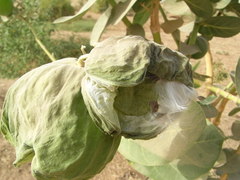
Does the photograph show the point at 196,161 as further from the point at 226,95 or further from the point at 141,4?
the point at 141,4

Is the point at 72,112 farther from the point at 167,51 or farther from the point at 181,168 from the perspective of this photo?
the point at 181,168

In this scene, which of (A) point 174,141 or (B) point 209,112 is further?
(B) point 209,112

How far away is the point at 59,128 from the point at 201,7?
0.42 metres

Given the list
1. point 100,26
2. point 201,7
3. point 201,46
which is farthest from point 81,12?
point 201,46

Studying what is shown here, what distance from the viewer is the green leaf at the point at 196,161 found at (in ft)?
1.78

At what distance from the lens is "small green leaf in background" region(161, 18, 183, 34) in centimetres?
78

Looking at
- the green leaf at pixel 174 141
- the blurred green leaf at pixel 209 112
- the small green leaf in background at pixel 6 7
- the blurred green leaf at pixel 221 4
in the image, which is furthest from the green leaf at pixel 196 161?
the small green leaf in background at pixel 6 7

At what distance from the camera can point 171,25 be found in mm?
797

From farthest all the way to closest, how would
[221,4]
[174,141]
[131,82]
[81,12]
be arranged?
[221,4] < [81,12] < [174,141] < [131,82]

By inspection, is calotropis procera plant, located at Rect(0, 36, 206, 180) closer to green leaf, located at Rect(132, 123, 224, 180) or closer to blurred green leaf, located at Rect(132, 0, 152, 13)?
green leaf, located at Rect(132, 123, 224, 180)

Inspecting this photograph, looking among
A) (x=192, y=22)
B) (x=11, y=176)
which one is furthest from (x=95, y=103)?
(x=11, y=176)

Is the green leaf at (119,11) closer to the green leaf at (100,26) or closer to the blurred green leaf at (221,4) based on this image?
the green leaf at (100,26)

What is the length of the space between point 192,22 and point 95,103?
1.64 ft

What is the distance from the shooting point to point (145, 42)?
0.35 metres
